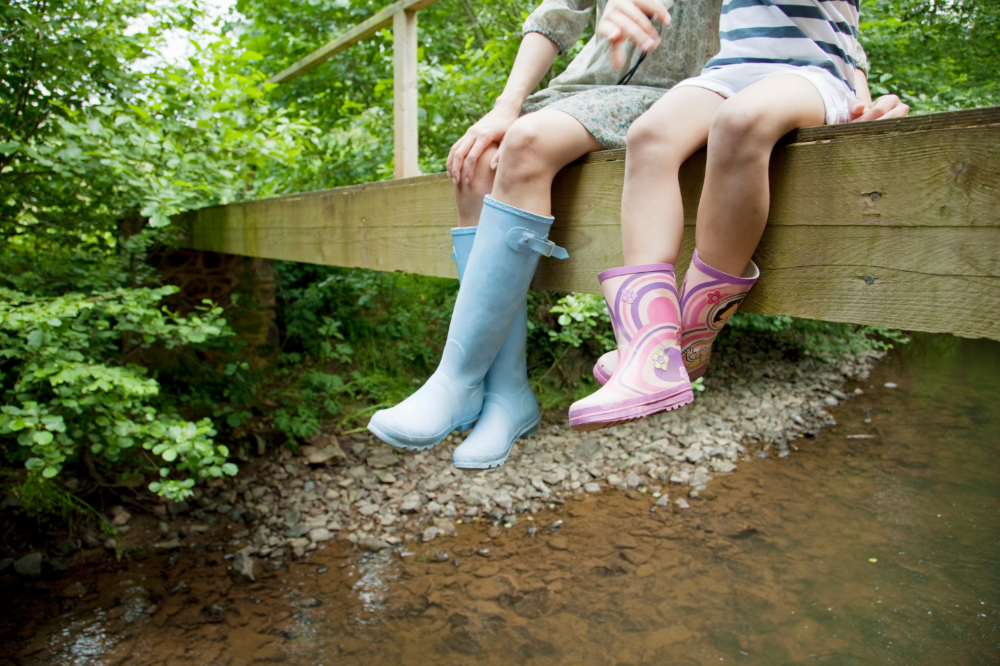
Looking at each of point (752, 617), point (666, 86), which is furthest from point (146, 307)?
point (752, 617)

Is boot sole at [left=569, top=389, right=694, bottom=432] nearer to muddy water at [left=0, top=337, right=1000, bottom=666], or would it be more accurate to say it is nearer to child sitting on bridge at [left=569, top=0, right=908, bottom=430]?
child sitting on bridge at [left=569, top=0, right=908, bottom=430]

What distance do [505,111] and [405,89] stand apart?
130 centimetres

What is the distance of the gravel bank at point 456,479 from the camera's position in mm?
3672

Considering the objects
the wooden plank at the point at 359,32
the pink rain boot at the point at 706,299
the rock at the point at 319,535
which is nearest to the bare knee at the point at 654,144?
the pink rain boot at the point at 706,299

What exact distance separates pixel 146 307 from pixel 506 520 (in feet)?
6.93

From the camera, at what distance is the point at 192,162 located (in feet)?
9.62

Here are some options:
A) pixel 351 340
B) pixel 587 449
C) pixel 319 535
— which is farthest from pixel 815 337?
pixel 319 535

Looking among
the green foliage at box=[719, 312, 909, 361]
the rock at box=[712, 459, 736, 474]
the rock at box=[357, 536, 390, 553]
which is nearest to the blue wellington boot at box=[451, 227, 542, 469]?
the rock at box=[357, 536, 390, 553]

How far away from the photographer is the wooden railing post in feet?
7.71

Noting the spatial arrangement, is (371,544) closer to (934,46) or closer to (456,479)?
(456,479)

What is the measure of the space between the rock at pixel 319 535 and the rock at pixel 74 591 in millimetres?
1045

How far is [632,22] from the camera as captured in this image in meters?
0.90

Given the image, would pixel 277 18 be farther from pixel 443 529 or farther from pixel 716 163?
pixel 716 163

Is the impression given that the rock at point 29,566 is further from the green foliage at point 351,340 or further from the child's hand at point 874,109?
the child's hand at point 874,109
